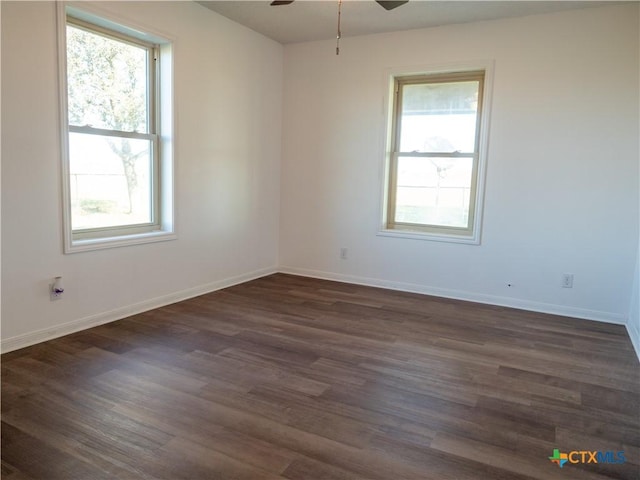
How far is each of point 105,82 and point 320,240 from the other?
8.84ft

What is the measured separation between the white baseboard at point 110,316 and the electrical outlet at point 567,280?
311 cm

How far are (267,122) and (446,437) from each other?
3.91 m

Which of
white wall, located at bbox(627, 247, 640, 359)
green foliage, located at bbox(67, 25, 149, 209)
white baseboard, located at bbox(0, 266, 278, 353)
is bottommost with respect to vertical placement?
white baseboard, located at bbox(0, 266, 278, 353)

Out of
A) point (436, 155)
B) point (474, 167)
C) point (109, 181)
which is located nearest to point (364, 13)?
point (436, 155)

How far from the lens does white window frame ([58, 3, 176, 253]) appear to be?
10.2 ft

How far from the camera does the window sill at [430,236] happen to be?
14.8ft

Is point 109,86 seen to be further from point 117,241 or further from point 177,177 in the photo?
point 117,241

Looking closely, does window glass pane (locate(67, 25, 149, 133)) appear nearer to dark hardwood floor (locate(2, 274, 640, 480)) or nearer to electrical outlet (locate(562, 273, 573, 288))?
dark hardwood floor (locate(2, 274, 640, 480))

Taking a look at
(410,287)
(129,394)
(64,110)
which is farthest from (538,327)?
(64,110)

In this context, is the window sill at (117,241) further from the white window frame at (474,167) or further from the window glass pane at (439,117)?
the window glass pane at (439,117)

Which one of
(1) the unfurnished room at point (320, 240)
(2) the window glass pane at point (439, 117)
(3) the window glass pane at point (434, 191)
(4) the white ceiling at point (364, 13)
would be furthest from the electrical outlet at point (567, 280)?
(4) the white ceiling at point (364, 13)

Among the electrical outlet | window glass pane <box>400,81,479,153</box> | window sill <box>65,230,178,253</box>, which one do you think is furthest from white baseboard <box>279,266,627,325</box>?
window sill <box>65,230,178,253</box>

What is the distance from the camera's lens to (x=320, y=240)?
5.28 meters

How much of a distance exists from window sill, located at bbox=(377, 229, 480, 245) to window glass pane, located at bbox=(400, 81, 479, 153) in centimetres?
85
